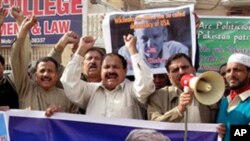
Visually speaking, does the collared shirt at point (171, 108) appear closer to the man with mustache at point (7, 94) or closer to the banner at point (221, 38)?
the man with mustache at point (7, 94)

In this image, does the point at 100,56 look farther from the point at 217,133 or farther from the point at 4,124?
the point at 217,133

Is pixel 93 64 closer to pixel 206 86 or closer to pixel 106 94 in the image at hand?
pixel 106 94

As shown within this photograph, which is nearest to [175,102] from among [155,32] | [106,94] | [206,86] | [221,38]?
[106,94]

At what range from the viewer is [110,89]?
5430 mm

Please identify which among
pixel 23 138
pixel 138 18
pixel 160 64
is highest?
pixel 138 18

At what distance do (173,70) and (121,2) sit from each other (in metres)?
13.9

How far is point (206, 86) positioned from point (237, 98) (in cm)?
81

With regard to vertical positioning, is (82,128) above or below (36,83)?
below

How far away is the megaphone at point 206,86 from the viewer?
438cm

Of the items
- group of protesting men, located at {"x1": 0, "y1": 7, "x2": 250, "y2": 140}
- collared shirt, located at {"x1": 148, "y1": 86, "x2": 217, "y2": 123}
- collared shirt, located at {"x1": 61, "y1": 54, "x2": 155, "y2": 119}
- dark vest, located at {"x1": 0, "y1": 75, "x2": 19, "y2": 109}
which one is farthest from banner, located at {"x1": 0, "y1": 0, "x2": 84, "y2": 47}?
collared shirt, located at {"x1": 148, "y1": 86, "x2": 217, "y2": 123}

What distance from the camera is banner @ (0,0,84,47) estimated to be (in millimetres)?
11352

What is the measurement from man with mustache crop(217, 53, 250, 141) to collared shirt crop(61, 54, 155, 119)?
0.61m

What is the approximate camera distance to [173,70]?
5207 millimetres

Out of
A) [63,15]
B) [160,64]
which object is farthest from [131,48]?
[63,15]
